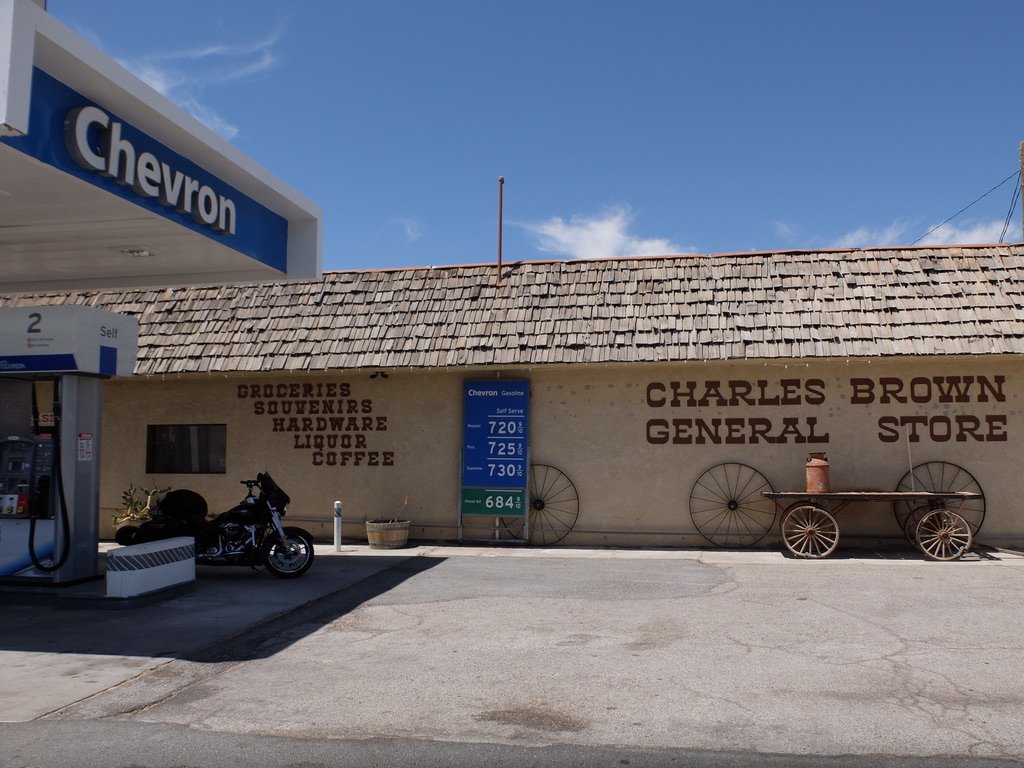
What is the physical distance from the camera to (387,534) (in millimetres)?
14156

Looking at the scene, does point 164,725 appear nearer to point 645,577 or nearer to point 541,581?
point 541,581

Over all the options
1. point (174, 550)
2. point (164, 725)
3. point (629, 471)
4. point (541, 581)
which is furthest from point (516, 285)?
point (164, 725)

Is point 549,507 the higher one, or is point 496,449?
point 496,449

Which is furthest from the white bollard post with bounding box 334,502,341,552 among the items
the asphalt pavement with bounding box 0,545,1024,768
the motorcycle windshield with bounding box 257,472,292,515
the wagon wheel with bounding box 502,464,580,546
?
the asphalt pavement with bounding box 0,545,1024,768

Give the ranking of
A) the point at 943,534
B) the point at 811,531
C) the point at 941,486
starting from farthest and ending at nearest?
1. the point at 941,486
2. the point at 811,531
3. the point at 943,534

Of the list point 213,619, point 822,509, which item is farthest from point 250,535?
point 822,509

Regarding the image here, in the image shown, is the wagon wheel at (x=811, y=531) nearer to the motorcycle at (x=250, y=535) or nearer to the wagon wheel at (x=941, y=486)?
the wagon wheel at (x=941, y=486)

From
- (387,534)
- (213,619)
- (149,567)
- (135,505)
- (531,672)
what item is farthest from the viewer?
(135,505)

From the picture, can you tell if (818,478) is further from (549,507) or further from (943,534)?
(549,507)

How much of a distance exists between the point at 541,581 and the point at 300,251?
5.40 meters

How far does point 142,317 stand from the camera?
54.6 feet

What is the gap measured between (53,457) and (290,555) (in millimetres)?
2958

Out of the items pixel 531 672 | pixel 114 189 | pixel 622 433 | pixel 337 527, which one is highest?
pixel 114 189

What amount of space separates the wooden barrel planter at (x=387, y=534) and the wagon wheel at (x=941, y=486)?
24.4 ft
